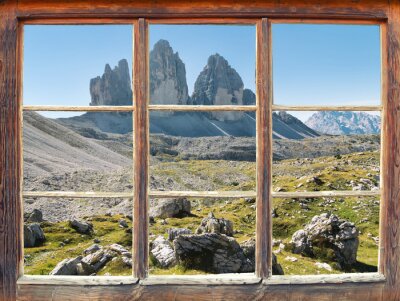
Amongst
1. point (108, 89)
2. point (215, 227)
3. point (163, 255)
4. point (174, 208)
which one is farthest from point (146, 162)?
point (108, 89)

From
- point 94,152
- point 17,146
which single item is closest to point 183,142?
point 94,152

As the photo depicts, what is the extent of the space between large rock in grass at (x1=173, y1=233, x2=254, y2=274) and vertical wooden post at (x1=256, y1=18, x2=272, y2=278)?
22.2 ft

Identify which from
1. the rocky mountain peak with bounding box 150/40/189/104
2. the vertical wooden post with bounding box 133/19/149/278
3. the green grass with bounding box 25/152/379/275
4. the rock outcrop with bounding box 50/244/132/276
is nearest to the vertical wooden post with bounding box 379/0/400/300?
the vertical wooden post with bounding box 133/19/149/278

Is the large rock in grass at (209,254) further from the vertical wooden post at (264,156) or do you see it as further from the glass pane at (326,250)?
the vertical wooden post at (264,156)

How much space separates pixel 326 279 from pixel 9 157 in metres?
2.03

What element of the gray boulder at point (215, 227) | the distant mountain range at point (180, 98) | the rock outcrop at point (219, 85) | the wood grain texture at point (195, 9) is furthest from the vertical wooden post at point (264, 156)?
the rock outcrop at point (219, 85)

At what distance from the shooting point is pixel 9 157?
88.9 inches

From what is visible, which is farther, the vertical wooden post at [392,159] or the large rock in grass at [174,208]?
the large rock in grass at [174,208]

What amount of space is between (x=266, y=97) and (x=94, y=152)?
234ft

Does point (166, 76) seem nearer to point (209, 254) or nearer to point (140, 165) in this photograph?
point (209, 254)

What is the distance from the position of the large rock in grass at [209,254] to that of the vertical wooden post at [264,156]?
6776mm

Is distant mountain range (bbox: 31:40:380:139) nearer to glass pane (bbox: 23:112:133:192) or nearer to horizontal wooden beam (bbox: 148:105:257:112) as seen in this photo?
glass pane (bbox: 23:112:133:192)

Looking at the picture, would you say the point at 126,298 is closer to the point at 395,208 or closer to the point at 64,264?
the point at 395,208

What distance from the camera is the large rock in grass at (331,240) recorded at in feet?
40.5
